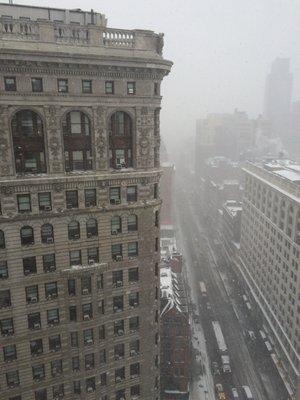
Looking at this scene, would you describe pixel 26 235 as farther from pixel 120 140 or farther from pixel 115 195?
pixel 120 140

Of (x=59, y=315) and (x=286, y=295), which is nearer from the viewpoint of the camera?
(x=59, y=315)

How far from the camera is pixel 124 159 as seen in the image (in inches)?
1561

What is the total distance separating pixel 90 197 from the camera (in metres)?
39.1

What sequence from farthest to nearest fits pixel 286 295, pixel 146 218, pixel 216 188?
1. pixel 216 188
2. pixel 286 295
3. pixel 146 218

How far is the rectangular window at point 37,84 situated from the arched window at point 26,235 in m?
13.2

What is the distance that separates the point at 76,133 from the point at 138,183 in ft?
27.6

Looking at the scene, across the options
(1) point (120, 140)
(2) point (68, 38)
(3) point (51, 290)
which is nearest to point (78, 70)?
(2) point (68, 38)

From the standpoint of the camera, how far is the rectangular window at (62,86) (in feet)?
115

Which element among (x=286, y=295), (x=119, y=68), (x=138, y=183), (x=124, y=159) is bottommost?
(x=286, y=295)

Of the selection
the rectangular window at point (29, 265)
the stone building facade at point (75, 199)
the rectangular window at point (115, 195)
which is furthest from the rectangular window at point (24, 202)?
the rectangular window at point (115, 195)

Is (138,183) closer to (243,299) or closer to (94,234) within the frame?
(94,234)

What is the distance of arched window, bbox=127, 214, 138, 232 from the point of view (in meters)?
41.8

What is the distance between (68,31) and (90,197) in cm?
1582

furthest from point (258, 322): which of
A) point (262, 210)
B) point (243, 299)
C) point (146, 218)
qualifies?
point (146, 218)
